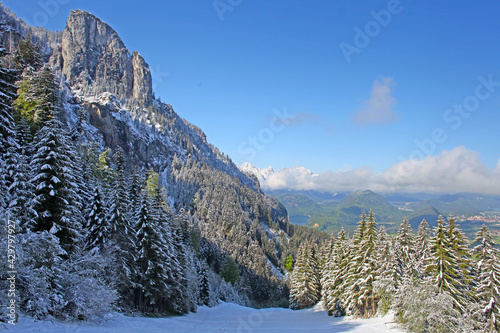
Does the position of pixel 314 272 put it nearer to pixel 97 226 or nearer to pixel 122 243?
pixel 122 243

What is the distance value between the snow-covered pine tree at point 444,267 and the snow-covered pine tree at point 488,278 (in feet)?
4.86

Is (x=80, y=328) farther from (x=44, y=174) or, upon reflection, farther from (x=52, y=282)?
(x=44, y=174)

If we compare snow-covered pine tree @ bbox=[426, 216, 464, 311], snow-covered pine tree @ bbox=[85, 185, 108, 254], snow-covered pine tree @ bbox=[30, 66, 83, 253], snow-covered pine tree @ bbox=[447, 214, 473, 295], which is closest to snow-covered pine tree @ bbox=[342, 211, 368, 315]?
snow-covered pine tree @ bbox=[426, 216, 464, 311]

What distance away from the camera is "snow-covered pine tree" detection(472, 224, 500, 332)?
848 inches

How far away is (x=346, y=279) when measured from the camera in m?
36.3

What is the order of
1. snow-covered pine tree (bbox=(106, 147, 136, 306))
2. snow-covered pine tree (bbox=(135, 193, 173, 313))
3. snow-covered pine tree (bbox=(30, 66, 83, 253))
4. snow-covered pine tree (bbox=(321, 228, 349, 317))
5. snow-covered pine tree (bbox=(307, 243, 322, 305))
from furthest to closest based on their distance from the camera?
snow-covered pine tree (bbox=(307, 243, 322, 305))
snow-covered pine tree (bbox=(321, 228, 349, 317))
snow-covered pine tree (bbox=(135, 193, 173, 313))
snow-covered pine tree (bbox=(106, 147, 136, 306))
snow-covered pine tree (bbox=(30, 66, 83, 253))

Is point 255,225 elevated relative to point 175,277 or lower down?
elevated

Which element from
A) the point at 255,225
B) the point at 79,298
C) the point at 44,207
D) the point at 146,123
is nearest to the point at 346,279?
the point at 79,298

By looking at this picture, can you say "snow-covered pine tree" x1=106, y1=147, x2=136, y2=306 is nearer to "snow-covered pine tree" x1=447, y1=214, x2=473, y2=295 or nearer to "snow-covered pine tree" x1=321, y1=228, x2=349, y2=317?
"snow-covered pine tree" x1=321, y1=228, x2=349, y2=317

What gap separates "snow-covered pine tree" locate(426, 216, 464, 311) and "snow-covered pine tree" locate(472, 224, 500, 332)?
1481mm

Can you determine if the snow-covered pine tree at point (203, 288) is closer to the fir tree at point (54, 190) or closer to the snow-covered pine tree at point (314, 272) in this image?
the snow-covered pine tree at point (314, 272)

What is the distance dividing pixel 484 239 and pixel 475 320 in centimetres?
673

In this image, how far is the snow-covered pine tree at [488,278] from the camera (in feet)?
70.6

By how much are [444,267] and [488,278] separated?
9.98 feet
